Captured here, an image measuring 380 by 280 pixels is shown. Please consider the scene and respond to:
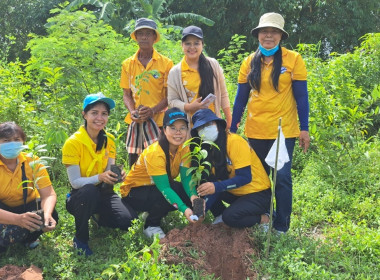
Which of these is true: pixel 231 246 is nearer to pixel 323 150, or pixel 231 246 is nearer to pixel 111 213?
pixel 111 213

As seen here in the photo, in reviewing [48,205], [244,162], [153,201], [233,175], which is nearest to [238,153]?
[244,162]

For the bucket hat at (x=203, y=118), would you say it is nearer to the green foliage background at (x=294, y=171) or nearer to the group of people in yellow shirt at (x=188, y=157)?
the group of people in yellow shirt at (x=188, y=157)

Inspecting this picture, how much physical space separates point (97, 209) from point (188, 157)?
3.24 ft

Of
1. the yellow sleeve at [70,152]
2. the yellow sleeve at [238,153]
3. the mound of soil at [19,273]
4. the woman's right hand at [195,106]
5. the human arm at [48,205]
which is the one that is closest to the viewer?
the mound of soil at [19,273]

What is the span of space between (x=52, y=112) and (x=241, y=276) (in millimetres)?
2882

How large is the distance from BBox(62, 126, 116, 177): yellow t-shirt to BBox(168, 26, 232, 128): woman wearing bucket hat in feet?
2.35

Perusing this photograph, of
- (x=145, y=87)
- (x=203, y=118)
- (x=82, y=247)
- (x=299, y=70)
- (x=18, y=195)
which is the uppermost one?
(x=299, y=70)

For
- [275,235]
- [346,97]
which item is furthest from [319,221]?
[346,97]

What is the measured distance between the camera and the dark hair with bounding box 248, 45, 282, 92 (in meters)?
3.40

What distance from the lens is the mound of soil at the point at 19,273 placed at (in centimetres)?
294

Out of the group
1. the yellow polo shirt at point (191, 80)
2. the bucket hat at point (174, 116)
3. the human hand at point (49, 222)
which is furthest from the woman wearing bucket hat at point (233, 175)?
the human hand at point (49, 222)

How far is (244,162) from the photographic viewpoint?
3.39 m

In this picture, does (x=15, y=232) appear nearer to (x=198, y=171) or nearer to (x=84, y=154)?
(x=84, y=154)

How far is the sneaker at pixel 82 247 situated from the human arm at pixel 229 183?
1.05m
